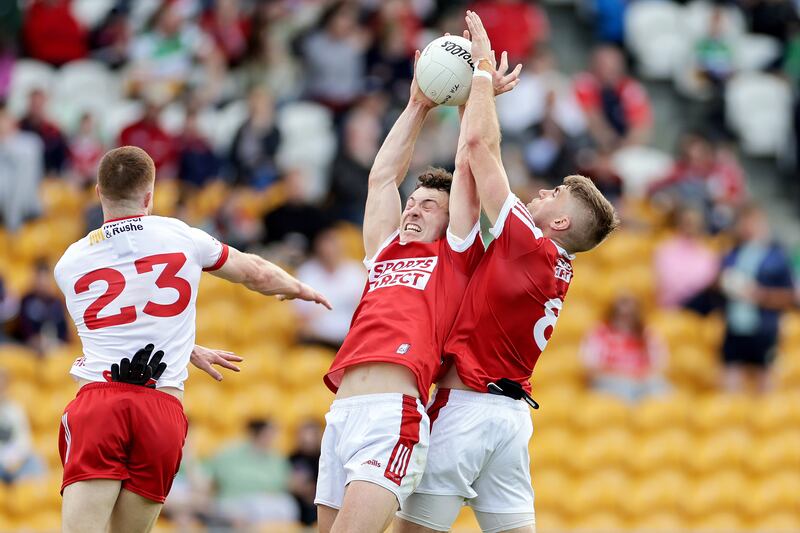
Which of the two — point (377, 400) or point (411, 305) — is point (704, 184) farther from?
point (377, 400)

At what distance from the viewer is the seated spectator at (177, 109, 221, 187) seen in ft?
51.9

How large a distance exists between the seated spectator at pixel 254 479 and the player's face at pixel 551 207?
19.3 ft

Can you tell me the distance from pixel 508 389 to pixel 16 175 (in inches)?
351

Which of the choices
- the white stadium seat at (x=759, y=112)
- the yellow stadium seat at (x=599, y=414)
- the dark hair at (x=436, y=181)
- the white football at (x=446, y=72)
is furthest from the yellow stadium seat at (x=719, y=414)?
the white football at (x=446, y=72)

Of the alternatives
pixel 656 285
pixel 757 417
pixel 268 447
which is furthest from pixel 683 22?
pixel 268 447

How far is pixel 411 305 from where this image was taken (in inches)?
296

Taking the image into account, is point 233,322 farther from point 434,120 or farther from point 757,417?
point 757,417

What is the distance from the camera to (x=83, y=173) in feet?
51.5

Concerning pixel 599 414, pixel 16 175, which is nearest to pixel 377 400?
pixel 599 414

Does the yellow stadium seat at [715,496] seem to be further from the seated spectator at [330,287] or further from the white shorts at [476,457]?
the white shorts at [476,457]

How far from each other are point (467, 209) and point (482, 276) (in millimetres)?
371

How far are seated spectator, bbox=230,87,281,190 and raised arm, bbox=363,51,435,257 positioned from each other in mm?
7910

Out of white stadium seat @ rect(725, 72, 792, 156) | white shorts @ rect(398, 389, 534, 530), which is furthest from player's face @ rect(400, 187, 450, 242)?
white stadium seat @ rect(725, 72, 792, 156)

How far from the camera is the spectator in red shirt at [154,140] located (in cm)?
1591
